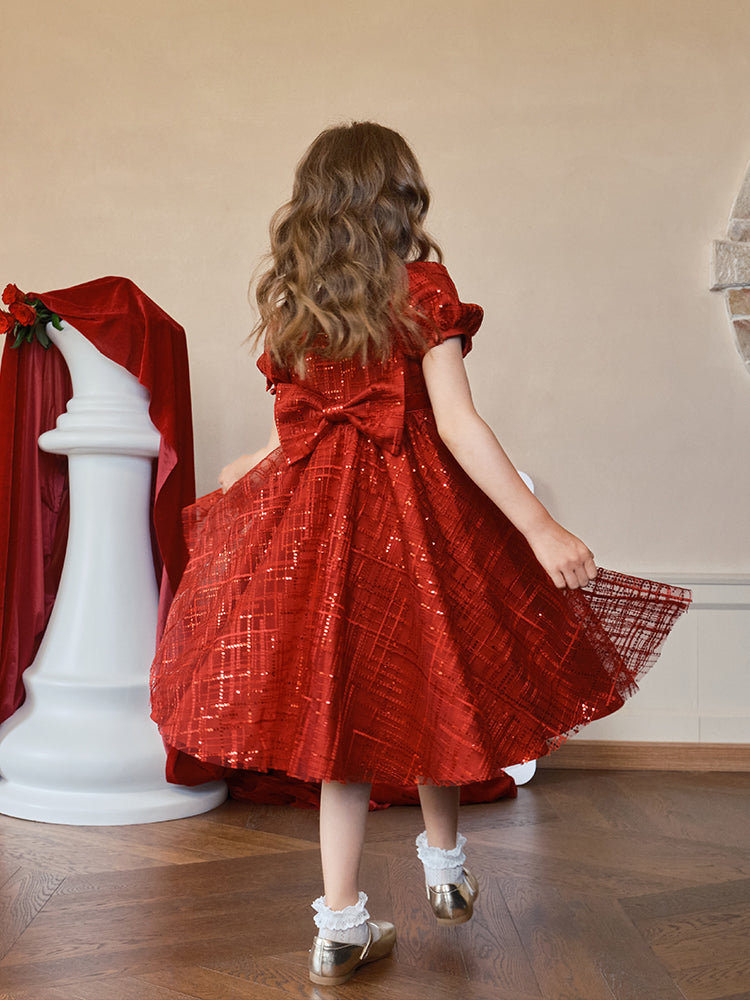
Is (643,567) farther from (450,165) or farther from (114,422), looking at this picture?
(114,422)

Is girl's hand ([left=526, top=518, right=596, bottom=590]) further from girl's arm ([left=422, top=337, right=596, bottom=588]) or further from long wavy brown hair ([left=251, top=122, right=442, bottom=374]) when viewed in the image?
long wavy brown hair ([left=251, top=122, right=442, bottom=374])

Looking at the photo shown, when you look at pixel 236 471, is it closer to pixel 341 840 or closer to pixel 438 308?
pixel 438 308

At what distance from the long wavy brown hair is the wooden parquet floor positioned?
0.80 metres

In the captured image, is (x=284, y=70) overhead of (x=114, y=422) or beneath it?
overhead

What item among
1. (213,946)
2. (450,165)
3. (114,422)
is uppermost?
(450,165)

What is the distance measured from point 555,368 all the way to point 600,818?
3.90ft

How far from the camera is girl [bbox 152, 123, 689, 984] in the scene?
1091 mm

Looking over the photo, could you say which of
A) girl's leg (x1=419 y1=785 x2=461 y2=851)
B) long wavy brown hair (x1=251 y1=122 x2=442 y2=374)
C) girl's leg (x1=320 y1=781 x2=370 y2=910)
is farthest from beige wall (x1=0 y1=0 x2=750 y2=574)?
girl's leg (x1=320 y1=781 x2=370 y2=910)

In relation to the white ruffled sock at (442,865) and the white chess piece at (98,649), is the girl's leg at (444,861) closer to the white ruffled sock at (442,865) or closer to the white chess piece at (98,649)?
the white ruffled sock at (442,865)

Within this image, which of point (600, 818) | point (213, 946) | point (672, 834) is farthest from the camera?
point (600, 818)

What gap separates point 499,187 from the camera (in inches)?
98.8

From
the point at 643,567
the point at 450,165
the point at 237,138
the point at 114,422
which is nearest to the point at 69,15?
the point at 237,138

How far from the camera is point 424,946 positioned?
1.23m

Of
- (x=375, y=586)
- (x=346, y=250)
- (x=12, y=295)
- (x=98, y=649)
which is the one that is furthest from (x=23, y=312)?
(x=375, y=586)
